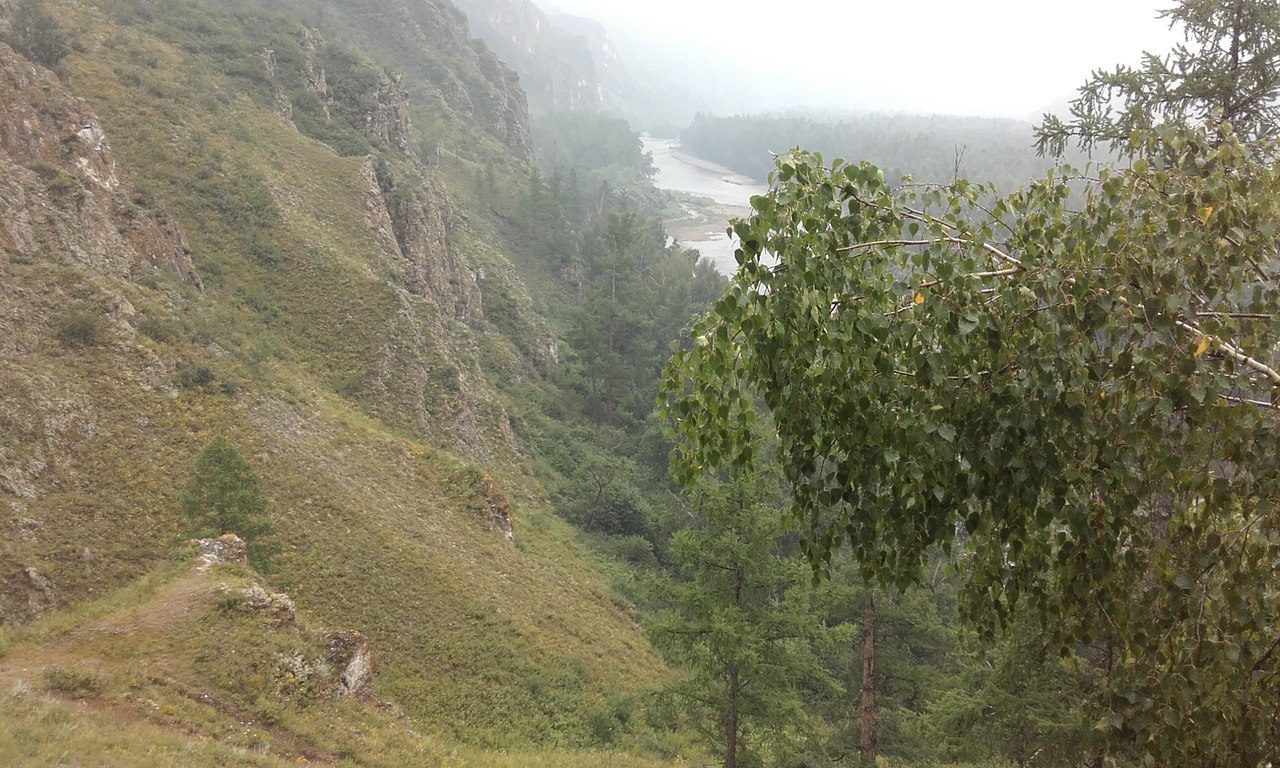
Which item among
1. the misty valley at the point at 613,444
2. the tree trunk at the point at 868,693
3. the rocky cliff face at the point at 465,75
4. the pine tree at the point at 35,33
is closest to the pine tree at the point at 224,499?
the misty valley at the point at 613,444

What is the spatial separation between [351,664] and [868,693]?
35.2 feet

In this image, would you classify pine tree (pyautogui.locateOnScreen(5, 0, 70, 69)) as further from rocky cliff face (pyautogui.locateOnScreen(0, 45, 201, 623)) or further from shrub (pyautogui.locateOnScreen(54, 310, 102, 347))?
shrub (pyautogui.locateOnScreen(54, 310, 102, 347))

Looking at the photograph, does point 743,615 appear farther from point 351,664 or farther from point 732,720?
point 351,664

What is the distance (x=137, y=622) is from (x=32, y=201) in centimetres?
1570

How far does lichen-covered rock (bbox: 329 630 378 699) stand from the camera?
46.2 ft

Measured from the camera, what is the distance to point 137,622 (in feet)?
42.2

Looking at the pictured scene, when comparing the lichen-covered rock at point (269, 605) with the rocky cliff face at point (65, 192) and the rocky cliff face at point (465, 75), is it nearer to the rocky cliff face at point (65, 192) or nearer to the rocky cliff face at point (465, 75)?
the rocky cliff face at point (65, 192)

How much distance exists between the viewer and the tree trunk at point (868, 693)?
525 inches

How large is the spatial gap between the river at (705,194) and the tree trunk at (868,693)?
56588 mm

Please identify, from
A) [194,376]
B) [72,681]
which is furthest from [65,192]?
[72,681]

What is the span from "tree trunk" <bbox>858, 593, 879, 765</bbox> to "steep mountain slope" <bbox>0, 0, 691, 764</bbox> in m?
6.27

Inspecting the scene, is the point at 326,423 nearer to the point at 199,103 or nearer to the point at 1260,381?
the point at 199,103

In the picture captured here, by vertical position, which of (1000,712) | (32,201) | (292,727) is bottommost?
(292,727)

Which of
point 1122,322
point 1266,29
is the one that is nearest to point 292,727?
point 1122,322
